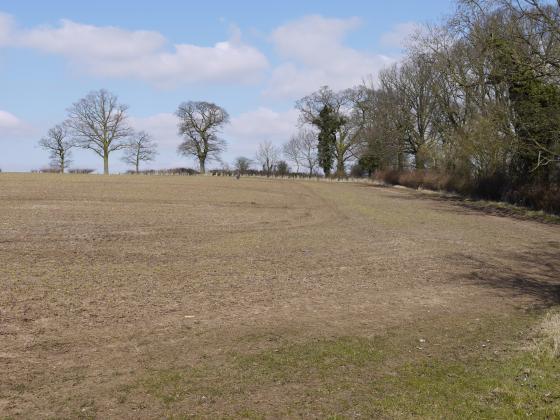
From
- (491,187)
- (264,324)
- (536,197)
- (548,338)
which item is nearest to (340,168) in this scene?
(491,187)

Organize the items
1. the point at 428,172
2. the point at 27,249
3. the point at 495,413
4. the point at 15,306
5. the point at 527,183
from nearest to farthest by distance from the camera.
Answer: the point at 495,413 < the point at 15,306 < the point at 27,249 < the point at 527,183 < the point at 428,172

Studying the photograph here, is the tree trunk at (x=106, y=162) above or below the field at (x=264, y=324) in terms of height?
above

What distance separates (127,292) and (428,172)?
140ft

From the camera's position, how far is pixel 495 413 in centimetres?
479

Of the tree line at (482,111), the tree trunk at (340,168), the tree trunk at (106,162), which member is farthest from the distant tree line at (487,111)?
the tree trunk at (106,162)

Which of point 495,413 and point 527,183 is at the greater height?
point 527,183

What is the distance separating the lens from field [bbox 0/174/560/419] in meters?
4.98

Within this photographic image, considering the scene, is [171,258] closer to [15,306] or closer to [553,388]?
[15,306]

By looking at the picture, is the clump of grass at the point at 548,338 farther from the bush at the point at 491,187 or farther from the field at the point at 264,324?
the bush at the point at 491,187

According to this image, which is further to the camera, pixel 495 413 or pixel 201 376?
pixel 201 376

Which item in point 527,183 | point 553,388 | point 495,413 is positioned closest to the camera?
point 495,413

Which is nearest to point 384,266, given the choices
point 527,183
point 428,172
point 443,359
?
point 443,359

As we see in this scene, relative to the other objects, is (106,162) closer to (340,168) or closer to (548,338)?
(340,168)

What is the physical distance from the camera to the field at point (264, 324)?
196 inches
